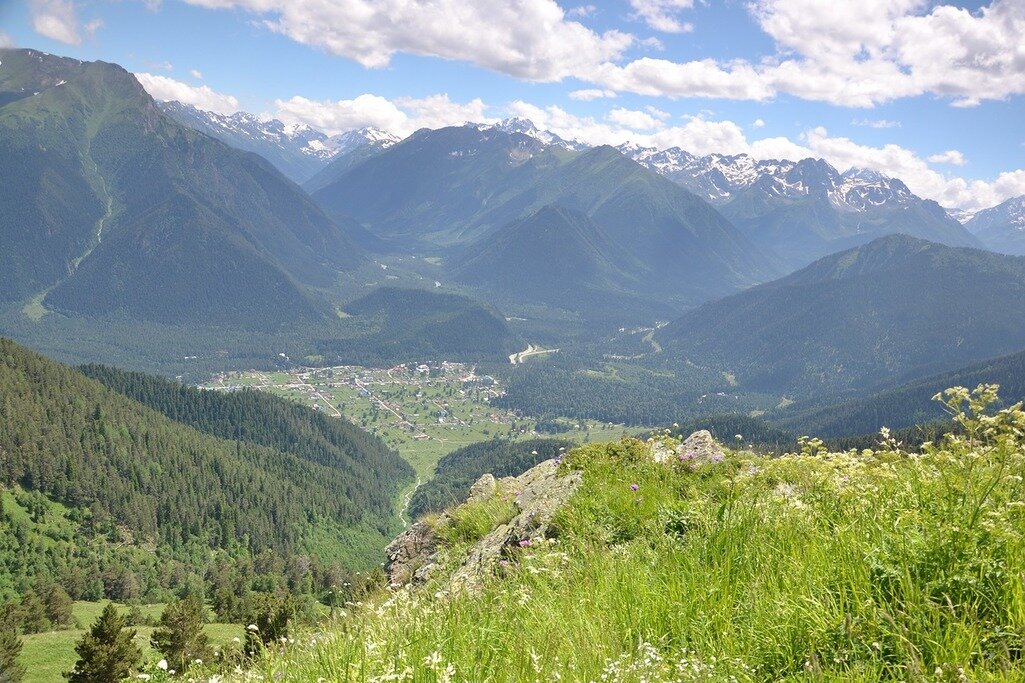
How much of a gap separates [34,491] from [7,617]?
293 feet

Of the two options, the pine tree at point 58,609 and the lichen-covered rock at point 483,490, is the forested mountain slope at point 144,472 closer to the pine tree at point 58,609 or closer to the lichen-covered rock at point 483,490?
the pine tree at point 58,609

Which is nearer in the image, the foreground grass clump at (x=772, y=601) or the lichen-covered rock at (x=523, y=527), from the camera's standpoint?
the foreground grass clump at (x=772, y=601)

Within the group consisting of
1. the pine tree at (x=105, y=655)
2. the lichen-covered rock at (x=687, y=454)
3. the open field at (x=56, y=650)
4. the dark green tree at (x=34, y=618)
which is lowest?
the dark green tree at (x=34, y=618)

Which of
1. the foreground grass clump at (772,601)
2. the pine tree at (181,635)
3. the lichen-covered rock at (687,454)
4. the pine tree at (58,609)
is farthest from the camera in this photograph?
the pine tree at (58,609)

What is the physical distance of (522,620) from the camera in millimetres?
4934

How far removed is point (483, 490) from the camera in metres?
14.2

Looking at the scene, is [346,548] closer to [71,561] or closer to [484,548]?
[71,561]

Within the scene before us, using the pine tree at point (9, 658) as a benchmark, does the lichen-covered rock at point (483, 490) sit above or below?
above

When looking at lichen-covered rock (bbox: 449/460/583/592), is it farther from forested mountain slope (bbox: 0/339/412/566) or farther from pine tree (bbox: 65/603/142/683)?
forested mountain slope (bbox: 0/339/412/566)

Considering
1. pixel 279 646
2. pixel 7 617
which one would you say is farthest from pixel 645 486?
pixel 7 617

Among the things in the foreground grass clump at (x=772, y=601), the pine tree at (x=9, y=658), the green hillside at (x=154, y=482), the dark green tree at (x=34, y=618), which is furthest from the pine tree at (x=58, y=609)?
the foreground grass clump at (x=772, y=601)

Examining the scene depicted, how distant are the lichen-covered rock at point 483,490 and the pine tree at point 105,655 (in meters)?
26.1

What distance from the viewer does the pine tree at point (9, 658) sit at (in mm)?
49312

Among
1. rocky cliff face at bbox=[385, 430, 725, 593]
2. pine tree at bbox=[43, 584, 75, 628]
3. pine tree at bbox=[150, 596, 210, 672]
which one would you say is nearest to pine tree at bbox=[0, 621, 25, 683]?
pine tree at bbox=[150, 596, 210, 672]
